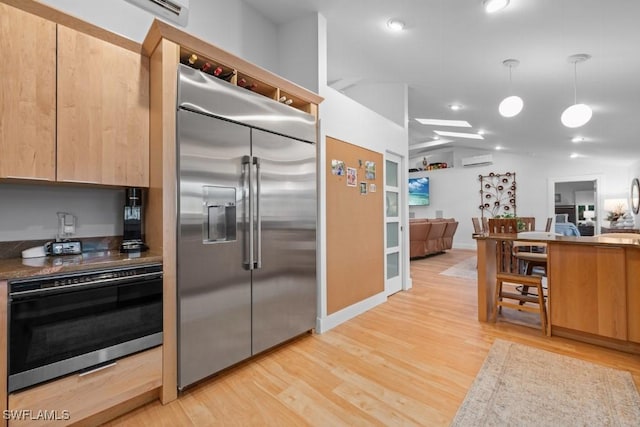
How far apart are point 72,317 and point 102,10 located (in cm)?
206

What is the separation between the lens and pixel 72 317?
4.96 ft

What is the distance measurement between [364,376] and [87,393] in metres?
1.67

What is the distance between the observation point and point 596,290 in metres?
2.52

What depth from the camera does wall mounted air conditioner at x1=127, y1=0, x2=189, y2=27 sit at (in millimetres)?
2156

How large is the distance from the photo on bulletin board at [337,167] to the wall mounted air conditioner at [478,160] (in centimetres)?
764

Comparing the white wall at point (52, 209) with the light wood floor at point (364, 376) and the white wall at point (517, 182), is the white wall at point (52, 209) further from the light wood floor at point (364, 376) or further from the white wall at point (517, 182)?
the white wall at point (517, 182)

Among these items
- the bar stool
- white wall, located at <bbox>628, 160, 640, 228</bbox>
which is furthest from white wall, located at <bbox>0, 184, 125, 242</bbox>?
white wall, located at <bbox>628, 160, 640, 228</bbox>

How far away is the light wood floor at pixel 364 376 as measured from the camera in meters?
1.69

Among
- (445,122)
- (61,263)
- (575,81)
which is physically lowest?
(61,263)

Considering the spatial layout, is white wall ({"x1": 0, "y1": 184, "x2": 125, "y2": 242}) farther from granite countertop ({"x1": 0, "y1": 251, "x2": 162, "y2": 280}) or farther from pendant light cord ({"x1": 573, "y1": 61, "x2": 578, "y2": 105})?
pendant light cord ({"x1": 573, "y1": 61, "x2": 578, "y2": 105})

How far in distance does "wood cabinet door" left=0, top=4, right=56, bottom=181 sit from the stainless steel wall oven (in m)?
0.65

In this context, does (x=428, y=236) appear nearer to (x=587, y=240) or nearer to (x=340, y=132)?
(x=587, y=240)

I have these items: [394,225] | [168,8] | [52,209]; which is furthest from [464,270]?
[52,209]

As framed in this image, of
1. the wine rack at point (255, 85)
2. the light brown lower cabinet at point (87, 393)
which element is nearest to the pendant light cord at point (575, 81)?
the wine rack at point (255, 85)
